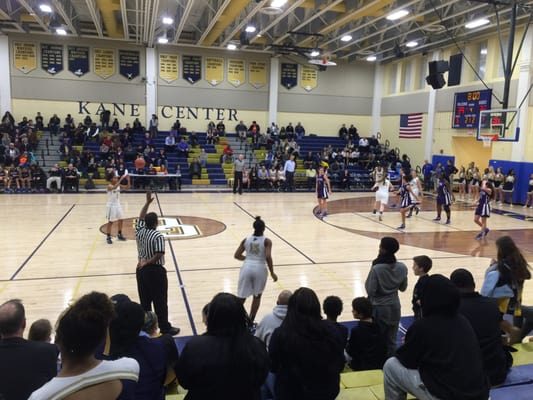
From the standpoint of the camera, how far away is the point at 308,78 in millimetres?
25422

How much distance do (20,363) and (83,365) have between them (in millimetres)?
794

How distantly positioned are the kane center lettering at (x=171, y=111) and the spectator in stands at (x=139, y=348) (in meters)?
22.0

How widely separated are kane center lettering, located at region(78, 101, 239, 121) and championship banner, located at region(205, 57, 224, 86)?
61.6 inches

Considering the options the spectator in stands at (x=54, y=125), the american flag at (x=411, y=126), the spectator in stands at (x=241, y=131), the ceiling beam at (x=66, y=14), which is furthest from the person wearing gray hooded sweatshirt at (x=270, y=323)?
the american flag at (x=411, y=126)

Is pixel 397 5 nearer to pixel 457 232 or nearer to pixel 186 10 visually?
pixel 186 10

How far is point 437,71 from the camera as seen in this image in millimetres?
12656

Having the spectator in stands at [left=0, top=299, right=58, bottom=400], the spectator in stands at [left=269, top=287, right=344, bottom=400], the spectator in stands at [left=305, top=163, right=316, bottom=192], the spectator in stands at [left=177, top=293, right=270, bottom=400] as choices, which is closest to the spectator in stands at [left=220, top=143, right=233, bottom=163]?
the spectator in stands at [left=305, top=163, right=316, bottom=192]

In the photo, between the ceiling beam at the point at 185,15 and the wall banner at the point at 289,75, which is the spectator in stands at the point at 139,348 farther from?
the wall banner at the point at 289,75

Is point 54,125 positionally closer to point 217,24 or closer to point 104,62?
point 104,62

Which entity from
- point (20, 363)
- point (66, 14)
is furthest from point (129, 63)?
point (20, 363)

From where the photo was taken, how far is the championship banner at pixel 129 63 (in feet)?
74.7

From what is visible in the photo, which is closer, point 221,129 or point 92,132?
point 92,132

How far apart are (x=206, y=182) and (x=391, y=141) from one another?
11.6 meters

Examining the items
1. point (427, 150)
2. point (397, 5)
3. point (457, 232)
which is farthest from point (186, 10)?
point (427, 150)
